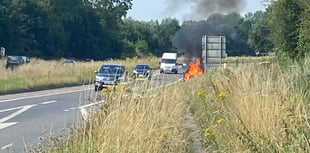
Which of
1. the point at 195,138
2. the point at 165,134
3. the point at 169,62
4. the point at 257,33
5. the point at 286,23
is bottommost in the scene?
the point at 169,62

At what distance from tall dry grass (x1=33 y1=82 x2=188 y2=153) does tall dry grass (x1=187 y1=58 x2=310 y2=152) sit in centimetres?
68

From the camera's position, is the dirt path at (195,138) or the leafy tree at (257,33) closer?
the dirt path at (195,138)

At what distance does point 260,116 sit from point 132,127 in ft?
7.02

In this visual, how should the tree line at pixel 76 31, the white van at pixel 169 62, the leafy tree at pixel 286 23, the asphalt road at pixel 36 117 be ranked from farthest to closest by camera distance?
the tree line at pixel 76 31 < the white van at pixel 169 62 < the leafy tree at pixel 286 23 < the asphalt road at pixel 36 117

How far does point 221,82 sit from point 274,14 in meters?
16.5

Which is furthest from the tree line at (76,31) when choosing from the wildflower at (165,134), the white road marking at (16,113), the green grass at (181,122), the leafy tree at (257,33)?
the wildflower at (165,134)

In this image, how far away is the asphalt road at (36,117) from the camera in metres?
14.1

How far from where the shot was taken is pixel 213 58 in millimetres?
40094

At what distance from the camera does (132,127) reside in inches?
380

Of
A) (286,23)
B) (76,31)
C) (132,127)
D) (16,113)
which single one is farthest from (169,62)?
(132,127)

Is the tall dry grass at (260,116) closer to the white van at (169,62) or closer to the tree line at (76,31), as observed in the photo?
the tree line at (76,31)

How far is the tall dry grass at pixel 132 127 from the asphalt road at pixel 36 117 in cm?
63

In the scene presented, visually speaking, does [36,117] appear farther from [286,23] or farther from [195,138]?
[286,23]

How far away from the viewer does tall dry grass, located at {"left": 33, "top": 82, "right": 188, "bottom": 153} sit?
9.04 m
